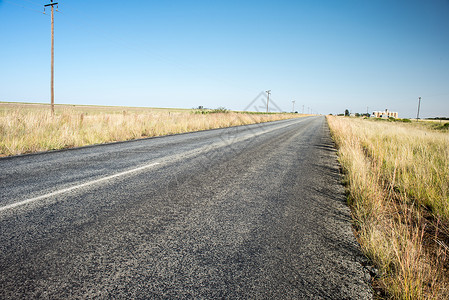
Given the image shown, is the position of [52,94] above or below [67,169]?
above

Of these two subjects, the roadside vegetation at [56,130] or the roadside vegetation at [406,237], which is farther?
the roadside vegetation at [56,130]

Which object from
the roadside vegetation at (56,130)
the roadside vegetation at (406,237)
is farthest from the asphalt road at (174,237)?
the roadside vegetation at (56,130)

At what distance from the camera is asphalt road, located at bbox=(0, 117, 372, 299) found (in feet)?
5.64

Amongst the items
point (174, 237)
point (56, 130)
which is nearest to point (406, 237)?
point (174, 237)

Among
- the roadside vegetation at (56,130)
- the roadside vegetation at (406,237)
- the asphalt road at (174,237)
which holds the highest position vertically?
the roadside vegetation at (56,130)

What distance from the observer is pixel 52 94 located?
16.0m

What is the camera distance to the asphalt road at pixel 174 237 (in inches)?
67.7

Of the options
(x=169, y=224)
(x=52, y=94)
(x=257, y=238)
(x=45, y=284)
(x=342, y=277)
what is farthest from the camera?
(x=52, y=94)

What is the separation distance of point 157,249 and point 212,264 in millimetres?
581

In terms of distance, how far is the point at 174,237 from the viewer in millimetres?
2396

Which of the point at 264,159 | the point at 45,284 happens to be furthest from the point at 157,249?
the point at 264,159

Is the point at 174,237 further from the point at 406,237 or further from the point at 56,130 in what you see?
the point at 56,130

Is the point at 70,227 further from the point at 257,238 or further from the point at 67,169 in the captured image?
the point at 67,169

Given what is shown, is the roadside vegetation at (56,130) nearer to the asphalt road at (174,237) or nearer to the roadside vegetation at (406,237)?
the asphalt road at (174,237)
